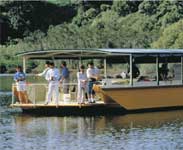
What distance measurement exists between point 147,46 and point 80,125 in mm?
45703

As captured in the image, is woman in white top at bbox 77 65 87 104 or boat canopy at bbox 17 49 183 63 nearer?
woman in white top at bbox 77 65 87 104

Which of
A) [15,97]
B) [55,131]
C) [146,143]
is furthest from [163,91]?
[146,143]

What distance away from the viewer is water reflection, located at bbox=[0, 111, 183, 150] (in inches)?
812

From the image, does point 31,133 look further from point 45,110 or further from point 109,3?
point 109,3

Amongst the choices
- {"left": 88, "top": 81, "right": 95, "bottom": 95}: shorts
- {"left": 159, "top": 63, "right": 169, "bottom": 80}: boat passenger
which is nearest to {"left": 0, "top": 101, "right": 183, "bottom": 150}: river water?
{"left": 88, "top": 81, "right": 95, "bottom": 95}: shorts

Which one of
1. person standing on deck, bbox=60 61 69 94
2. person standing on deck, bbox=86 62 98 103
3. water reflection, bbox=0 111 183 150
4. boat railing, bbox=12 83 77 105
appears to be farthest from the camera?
person standing on deck, bbox=60 61 69 94

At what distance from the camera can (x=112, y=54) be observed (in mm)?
29438

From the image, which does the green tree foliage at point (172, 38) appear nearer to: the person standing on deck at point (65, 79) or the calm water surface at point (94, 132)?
the person standing on deck at point (65, 79)

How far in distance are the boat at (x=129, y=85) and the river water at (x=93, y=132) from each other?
30.7 inches

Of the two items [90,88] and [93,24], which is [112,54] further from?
[93,24]

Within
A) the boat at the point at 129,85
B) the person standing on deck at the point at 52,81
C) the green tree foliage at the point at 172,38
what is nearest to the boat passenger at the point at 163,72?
the boat at the point at 129,85

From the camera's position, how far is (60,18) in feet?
355

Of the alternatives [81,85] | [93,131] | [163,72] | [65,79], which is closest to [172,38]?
[163,72]

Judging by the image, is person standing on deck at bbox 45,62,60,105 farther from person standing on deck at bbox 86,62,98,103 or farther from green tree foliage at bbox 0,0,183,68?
green tree foliage at bbox 0,0,183,68
